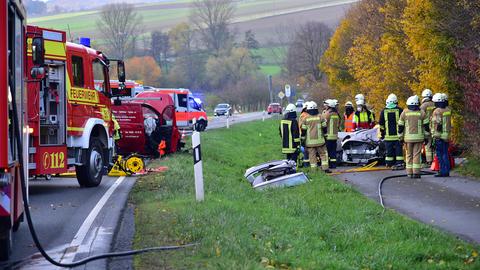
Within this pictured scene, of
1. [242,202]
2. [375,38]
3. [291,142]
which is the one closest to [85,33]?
[375,38]

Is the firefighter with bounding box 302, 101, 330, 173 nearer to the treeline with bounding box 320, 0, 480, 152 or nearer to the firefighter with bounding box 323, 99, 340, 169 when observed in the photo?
the firefighter with bounding box 323, 99, 340, 169

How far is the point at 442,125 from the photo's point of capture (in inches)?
693

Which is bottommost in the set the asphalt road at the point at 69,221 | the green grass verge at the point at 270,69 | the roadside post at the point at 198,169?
the asphalt road at the point at 69,221

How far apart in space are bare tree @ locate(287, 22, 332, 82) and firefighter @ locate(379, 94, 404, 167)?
4380 cm

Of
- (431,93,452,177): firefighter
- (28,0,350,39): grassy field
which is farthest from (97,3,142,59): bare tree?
(431,93,452,177): firefighter

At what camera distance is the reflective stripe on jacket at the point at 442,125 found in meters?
17.5

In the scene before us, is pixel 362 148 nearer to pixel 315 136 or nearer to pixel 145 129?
pixel 315 136

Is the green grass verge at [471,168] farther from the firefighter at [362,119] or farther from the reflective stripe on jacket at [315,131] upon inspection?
the firefighter at [362,119]

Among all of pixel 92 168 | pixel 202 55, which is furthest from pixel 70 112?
pixel 202 55

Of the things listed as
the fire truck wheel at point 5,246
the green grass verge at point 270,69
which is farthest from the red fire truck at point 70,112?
the green grass verge at point 270,69

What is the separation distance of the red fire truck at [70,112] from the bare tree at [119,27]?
160 feet

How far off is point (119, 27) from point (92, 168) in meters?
58.7

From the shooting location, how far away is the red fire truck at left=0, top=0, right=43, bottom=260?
791cm

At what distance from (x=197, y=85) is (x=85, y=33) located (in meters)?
22.9
